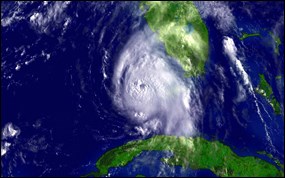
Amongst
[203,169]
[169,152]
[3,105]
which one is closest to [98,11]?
[3,105]

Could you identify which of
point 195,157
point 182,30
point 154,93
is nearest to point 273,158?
point 195,157

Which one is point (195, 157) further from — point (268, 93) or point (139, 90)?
point (268, 93)

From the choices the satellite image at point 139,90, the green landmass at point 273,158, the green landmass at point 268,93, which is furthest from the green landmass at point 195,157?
the green landmass at point 268,93

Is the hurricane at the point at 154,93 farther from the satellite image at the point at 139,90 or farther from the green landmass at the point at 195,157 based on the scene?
the green landmass at the point at 195,157

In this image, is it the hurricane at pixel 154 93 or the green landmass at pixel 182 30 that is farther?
the green landmass at pixel 182 30

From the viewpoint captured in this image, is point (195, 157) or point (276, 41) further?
point (276, 41)
